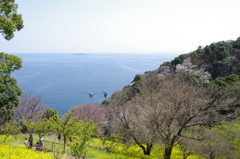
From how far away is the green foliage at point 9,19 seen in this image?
749 cm

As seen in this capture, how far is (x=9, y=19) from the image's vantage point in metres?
8.02

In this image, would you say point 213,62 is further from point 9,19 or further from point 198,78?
point 9,19

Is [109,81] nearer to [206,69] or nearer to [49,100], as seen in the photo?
[49,100]

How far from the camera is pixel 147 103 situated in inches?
590

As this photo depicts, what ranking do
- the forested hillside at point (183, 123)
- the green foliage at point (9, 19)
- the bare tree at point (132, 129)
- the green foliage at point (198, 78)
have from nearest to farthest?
the green foliage at point (9, 19), the forested hillside at point (183, 123), the bare tree at point (132, 129), the green foliage at point (198, 78)

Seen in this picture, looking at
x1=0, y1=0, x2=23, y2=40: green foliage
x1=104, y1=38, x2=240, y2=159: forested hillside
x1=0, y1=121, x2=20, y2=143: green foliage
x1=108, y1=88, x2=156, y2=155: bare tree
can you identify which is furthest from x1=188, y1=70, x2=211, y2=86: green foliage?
x1=0, y1=0, x2=23, y2=40: green foliage

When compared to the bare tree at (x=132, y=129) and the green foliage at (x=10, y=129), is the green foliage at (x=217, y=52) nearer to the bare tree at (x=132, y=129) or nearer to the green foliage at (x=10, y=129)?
the bare tree at (x=132, y=129)

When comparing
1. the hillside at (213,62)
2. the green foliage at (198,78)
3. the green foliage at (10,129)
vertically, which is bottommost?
the green foliage at (10,129)

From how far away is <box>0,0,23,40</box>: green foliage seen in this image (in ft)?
24.6

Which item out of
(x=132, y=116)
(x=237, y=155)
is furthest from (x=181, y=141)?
(x=237, y=155)

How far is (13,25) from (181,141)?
12.9 metres

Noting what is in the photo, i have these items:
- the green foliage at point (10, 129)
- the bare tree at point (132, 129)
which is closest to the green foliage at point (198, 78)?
the bare tree at point (132, 129)

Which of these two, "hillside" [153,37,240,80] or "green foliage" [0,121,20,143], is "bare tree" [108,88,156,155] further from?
"hillside" [153,37,240,80]

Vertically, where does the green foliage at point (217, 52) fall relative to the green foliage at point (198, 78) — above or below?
above
